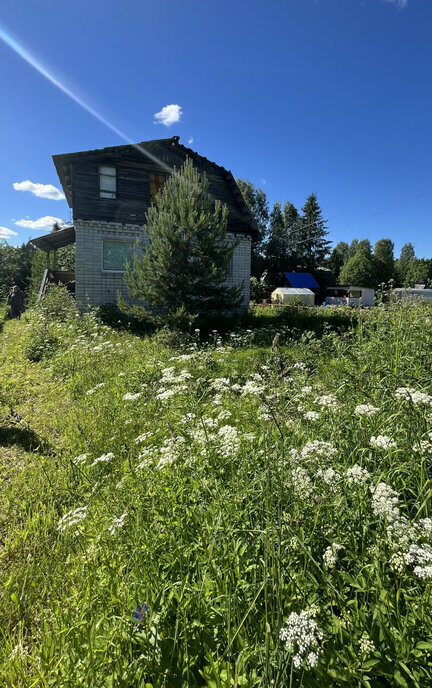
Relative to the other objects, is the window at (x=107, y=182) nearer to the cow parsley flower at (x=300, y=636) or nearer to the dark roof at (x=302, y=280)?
the cow parsley flower at (x=300, y=636)

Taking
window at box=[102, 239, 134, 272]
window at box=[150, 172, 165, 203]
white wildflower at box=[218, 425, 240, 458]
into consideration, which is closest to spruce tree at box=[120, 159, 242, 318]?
window at box=[102, 239, 134, 272]

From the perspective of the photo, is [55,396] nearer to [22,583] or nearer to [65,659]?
[22,583]

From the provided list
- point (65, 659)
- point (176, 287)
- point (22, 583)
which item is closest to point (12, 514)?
point (22, 583)

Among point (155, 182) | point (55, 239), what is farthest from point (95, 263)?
point (155, 182)

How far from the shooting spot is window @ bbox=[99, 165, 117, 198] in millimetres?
14461

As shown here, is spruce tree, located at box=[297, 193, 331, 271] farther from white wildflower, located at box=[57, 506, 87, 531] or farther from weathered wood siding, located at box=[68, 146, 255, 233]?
white wildflower, located at box=[57, 506, 87, 531]

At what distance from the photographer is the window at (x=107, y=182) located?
14461mm

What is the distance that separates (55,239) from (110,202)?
4.48 m

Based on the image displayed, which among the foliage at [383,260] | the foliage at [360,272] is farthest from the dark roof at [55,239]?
the foliage at [383,260]

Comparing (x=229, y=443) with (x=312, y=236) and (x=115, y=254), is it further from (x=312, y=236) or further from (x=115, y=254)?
(x=312, y=236)

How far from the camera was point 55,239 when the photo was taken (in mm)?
16891

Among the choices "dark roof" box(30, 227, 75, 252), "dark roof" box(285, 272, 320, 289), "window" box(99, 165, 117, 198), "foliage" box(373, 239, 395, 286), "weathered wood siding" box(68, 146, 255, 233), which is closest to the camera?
"weathered wood siding" box(68, 146, 255, 233)

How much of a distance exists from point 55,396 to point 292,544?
5.09m

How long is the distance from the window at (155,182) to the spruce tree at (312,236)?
4064cm
